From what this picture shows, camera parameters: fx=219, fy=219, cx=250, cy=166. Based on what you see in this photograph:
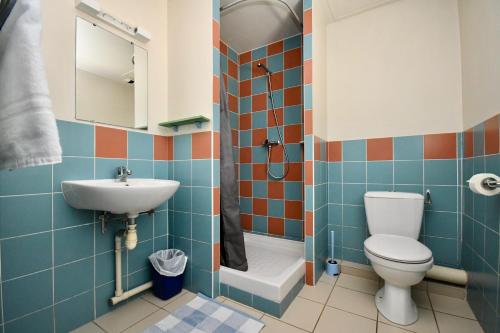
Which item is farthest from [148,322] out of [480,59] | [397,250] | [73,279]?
[480,59]

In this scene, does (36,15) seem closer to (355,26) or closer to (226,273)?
(226,273)

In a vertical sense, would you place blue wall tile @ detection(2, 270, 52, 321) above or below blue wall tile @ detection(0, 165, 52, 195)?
below

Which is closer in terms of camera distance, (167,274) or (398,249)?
(398,249)

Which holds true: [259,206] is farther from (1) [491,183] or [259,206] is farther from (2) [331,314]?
(1) [491,183]

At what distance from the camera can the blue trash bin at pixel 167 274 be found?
1436 mm

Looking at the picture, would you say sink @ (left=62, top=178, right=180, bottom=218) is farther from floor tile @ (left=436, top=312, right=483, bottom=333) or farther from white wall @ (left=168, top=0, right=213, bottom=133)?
floor tile @ (left=436, top=312, right=483, bottom=333)

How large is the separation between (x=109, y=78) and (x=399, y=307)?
7.26ft

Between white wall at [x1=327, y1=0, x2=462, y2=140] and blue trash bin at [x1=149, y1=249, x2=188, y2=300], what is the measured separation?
1.60m

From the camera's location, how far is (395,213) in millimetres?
1534

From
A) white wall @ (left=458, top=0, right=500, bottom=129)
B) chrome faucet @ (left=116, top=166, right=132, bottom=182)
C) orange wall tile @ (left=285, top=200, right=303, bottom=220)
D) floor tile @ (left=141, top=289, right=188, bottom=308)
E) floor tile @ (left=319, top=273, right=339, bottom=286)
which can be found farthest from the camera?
orange wall tile @ (left=285, top=200, right=303, bottom=220)

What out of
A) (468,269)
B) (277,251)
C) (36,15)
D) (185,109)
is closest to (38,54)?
(36,15)

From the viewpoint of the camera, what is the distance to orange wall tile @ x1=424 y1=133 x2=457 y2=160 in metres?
1.56

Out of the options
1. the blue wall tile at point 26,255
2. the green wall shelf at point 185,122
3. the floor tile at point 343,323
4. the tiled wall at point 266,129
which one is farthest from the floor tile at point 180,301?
the green wall shelf at point 185,122

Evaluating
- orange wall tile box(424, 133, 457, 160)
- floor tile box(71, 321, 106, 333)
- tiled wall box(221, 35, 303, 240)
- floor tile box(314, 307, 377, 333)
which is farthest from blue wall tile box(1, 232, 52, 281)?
orange wall tile box(424, 133, 457, 160)
